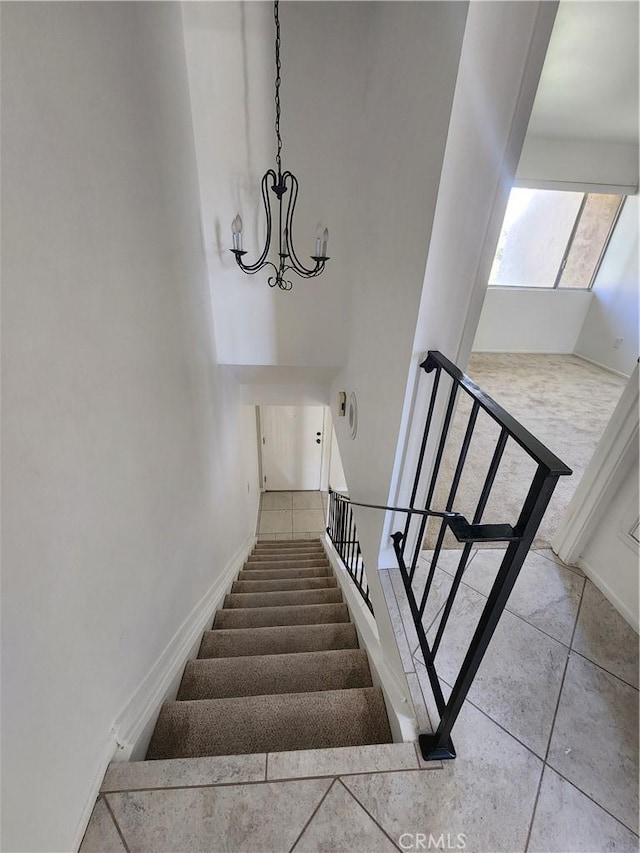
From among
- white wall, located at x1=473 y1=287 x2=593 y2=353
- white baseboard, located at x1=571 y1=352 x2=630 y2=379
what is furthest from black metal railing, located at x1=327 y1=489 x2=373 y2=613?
white baseboard, located at x1=571 y1=352 x2=630 y2=379

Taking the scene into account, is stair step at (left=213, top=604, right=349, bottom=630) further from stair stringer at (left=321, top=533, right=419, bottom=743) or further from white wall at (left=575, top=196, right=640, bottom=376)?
white wall at (left=575, top=196, right=640, bottom=376)

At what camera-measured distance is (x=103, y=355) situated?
989mm

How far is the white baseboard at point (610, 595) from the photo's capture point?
1504mm

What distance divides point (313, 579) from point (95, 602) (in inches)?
102

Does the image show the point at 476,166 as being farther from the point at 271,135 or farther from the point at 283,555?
the point at 283,555

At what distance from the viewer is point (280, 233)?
2.20 meters

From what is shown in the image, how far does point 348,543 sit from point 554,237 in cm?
538

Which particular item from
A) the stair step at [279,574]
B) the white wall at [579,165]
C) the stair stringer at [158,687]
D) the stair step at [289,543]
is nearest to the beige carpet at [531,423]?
the stair stringer at [158,687]

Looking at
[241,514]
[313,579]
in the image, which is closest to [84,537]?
[313,579]

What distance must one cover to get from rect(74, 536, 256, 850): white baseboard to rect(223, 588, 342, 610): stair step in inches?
19.8

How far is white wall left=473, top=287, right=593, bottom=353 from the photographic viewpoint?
5348 mm

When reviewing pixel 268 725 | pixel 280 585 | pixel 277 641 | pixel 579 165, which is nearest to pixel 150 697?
pixel 268 725

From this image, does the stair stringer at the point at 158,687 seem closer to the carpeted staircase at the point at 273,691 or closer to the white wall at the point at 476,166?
the carpeted staircase at the point at 273,691

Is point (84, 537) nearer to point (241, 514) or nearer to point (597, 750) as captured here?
point (597, 750)
